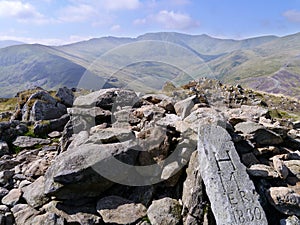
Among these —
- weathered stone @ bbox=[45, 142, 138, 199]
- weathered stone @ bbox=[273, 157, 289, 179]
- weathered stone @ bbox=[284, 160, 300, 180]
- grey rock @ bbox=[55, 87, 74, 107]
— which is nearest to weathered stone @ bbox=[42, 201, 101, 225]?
weathered stone @ bbox=[45, 142, 138, 199]

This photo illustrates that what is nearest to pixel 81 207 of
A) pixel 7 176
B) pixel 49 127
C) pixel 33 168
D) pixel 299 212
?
pixel 33 168

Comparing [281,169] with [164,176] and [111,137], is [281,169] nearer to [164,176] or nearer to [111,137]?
[164,176]

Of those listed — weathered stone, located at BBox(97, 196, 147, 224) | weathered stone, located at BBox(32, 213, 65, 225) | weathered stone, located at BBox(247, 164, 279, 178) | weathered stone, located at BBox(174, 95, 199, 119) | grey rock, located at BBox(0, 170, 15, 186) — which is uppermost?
weathered stone, located at BBox(174, 95, 199, 119)

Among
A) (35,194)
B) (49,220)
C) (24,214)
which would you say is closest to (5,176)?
(35,194)

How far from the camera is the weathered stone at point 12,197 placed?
41.7 ft

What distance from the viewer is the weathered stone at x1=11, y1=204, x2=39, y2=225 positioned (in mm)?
11406

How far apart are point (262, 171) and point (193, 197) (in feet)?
10.4

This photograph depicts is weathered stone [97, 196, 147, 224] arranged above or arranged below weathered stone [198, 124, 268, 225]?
below

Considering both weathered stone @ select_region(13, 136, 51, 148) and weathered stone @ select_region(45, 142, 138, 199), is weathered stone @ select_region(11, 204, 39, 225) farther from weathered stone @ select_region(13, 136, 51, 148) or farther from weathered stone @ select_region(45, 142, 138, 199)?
weathered stone @ select_region(13, 136, 51, 148)

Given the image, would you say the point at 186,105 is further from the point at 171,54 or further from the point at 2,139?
the point at 2,139

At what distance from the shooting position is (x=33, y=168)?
14.6 meters

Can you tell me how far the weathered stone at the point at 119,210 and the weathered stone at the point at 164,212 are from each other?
452mm

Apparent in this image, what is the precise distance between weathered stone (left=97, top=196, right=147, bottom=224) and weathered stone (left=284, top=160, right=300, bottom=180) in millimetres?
6875

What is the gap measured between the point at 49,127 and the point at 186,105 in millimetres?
10808
